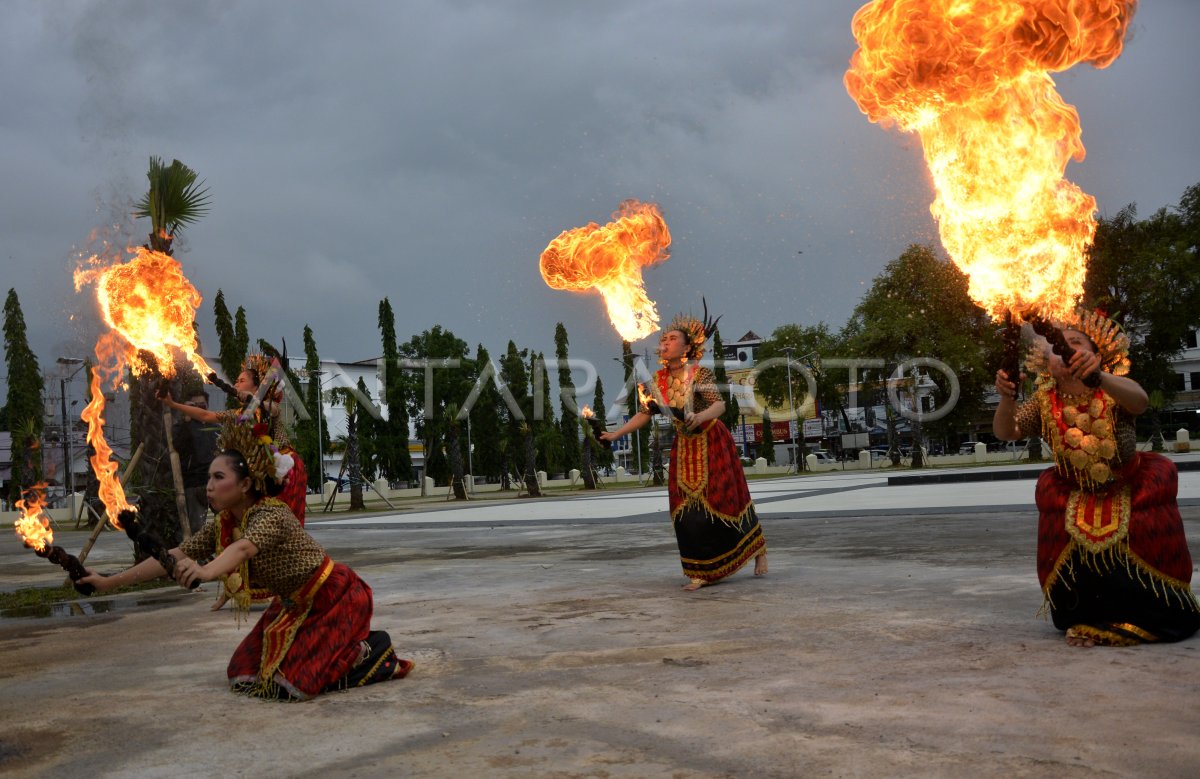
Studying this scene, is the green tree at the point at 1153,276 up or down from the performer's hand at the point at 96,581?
up

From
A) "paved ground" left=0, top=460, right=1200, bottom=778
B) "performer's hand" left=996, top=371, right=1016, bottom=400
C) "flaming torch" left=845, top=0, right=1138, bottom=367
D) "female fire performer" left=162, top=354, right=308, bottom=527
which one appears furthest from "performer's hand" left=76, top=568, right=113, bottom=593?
"flaming torch" left=845, top=0, right=1138, bottom=367

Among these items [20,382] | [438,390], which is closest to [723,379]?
[438,390]

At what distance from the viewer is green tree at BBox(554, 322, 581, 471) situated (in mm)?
49250

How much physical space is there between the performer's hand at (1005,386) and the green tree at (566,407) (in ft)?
138

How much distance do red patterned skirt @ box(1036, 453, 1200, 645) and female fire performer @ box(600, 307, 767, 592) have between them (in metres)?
3.10

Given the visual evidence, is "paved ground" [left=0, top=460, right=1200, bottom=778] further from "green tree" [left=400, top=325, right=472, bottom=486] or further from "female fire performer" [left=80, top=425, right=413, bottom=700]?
"green tree" [left=400, top=325, right=472, bottom=486]

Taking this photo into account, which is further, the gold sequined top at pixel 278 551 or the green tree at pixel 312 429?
the green tree at pixel 312 429

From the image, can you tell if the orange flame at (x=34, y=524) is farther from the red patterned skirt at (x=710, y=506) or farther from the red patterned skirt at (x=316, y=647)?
the red patterned skirt at (x=710, y=506)

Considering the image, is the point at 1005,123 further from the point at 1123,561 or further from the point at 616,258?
the point at 616,258

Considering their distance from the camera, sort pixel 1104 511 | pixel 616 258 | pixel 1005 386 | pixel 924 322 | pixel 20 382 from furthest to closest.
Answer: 1. pixel 20 382
2. pixel 924 322
3. pixel 616 258
4. pixel 1005 386
5. pixel 1104 511

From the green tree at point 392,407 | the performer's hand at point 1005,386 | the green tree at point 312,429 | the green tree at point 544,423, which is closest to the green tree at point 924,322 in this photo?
the green tree at point 544,423

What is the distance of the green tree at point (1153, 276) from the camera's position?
40312mm

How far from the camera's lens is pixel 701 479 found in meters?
8.28

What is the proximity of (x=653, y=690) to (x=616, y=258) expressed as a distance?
19.9 feet
